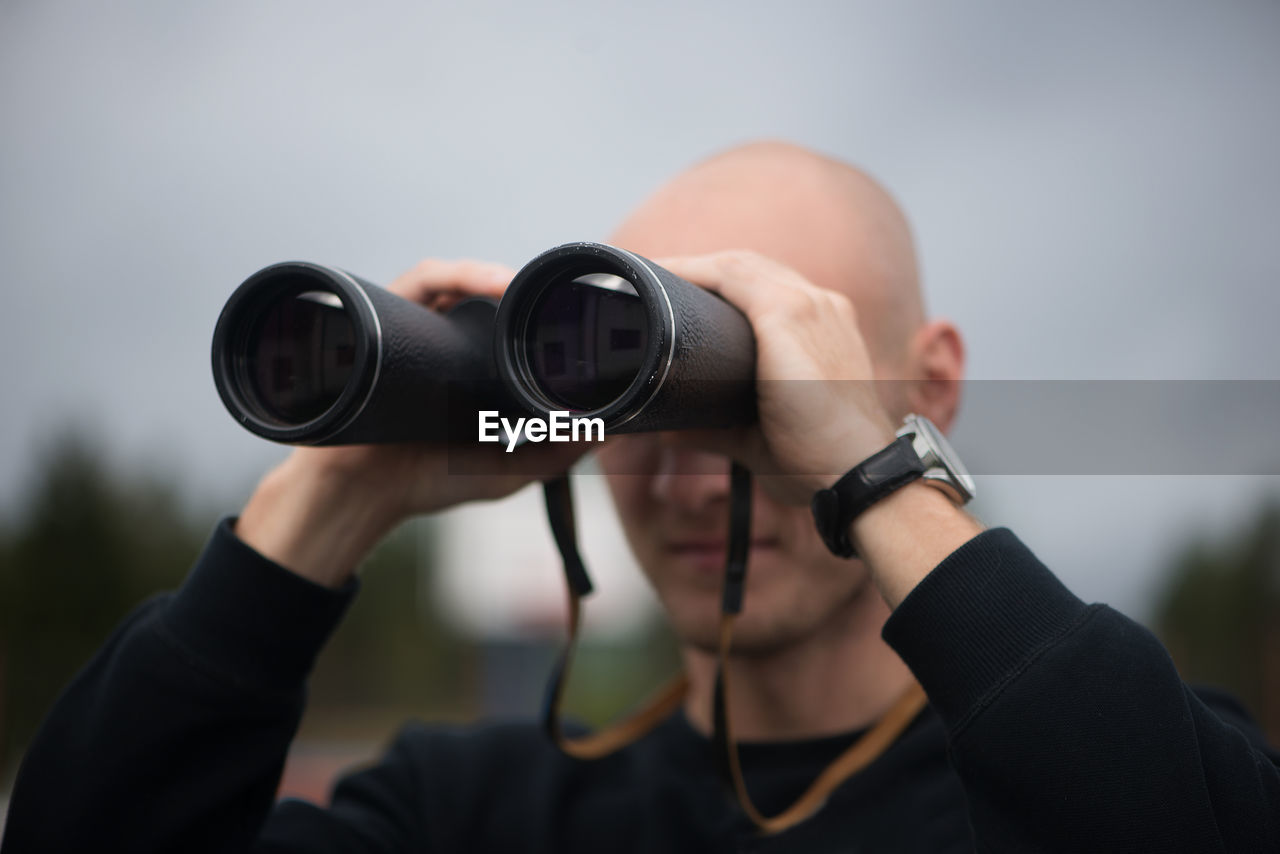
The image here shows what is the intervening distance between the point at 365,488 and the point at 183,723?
456 mm

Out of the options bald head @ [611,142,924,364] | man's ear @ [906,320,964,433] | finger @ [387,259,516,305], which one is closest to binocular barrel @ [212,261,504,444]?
finger @ [387,259,516,305]

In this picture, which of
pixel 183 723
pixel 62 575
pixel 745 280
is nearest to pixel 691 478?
pixel 745 280

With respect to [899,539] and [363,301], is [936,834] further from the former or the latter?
[363,301]

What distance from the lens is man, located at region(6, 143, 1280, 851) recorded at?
116 cm

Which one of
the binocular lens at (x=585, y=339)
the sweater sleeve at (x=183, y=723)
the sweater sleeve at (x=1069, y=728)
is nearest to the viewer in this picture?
the sweater sleeve at (x=1069, y=728)

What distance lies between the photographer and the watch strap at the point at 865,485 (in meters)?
1.32

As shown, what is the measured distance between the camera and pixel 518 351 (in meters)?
1.25

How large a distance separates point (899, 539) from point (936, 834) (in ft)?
1.89

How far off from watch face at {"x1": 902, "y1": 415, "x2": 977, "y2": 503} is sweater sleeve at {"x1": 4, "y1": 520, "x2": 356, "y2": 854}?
0.98m

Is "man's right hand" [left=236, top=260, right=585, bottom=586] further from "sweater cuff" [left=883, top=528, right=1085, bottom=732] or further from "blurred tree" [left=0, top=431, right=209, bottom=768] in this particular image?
"blurred tree" [left=0, top=431, right=209, bottom=768]

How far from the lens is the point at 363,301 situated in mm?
1292

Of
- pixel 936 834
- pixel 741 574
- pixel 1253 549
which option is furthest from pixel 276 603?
pixel 1253 549

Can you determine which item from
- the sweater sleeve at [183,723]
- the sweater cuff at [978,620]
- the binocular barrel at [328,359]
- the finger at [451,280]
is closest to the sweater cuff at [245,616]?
the sweater sleeve at [183,723]

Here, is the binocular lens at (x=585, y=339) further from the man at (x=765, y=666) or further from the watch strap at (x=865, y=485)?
the watch strap at (x=865, y=485)
